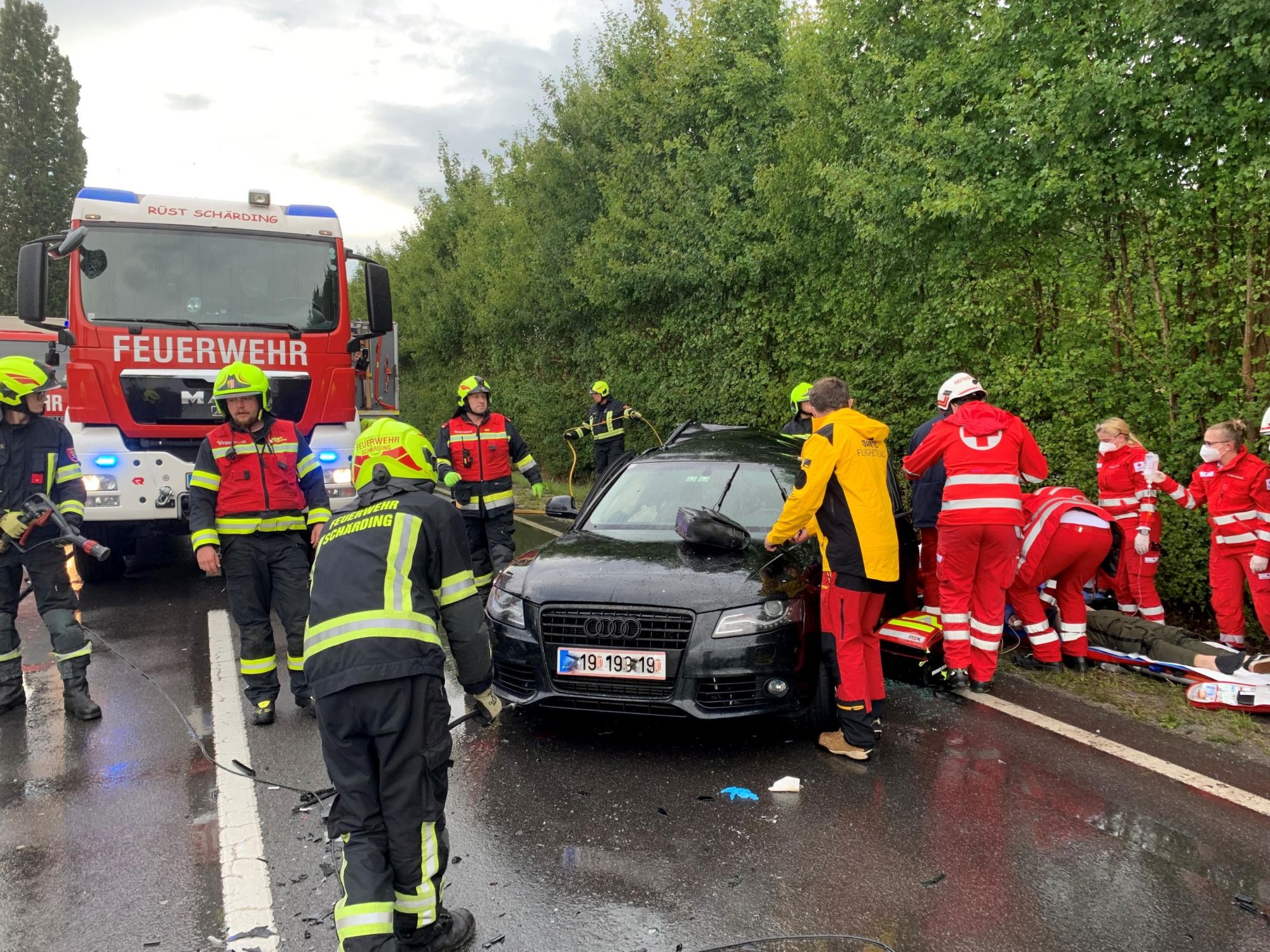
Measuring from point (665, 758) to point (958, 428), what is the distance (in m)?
2.73

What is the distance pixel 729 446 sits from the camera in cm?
648

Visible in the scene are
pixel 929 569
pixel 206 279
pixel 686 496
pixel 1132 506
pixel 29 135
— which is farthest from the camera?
pixel 29 135

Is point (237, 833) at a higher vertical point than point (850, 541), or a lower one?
lower

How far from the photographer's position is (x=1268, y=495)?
585 centimetres

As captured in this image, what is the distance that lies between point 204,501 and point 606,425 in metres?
7.28

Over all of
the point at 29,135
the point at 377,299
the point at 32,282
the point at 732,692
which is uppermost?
the point at 29,135

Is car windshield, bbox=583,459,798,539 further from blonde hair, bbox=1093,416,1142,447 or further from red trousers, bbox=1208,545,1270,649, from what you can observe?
red trousers, bbox=1208,545,1270,649

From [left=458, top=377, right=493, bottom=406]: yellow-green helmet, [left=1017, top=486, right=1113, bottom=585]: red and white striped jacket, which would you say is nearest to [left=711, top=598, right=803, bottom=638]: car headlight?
[left=1017, top=486, right=1113, bottom=585]: red and white striped jacket

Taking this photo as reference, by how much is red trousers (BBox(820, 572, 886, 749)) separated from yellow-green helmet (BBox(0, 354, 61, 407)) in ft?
15.1

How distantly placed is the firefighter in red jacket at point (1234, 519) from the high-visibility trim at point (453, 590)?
5.23 meters

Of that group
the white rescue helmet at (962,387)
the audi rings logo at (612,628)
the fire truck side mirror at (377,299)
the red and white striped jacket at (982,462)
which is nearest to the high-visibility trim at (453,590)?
the audi rings logo at (612,628)

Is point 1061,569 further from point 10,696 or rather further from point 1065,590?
point 10,696

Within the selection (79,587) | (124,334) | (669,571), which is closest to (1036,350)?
(669,571)

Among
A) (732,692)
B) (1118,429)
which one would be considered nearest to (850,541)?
(732,692)
